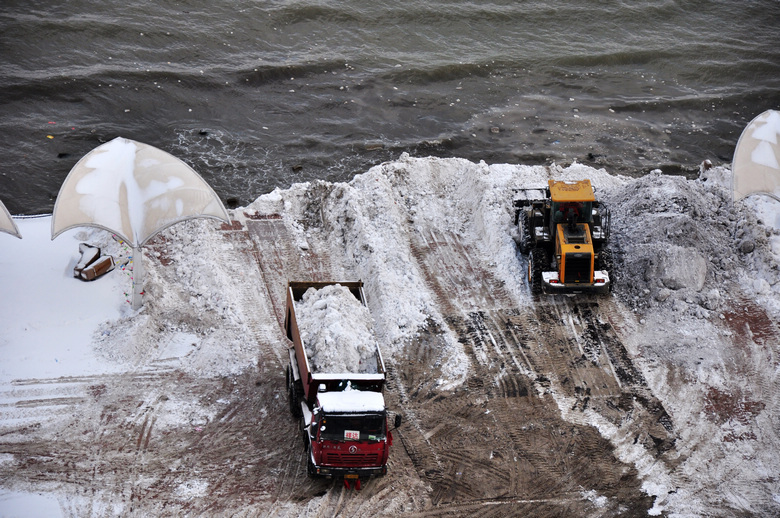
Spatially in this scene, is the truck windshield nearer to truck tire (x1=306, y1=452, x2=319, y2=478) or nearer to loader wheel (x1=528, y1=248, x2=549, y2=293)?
truck tire (x1=306, y1=452, x2=319, y2=478)

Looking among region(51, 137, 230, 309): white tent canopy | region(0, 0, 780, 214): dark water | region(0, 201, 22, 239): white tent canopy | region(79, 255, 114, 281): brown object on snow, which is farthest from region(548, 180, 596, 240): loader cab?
region(0, 201, 22, 239): white tent canopy

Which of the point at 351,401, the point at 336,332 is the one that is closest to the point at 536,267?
the point at 336,332

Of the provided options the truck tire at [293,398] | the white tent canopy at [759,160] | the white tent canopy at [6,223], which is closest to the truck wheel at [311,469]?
the truck tire at [293,398]

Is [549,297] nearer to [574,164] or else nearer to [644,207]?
[644,207]

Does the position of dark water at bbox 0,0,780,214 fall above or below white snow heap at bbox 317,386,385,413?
above

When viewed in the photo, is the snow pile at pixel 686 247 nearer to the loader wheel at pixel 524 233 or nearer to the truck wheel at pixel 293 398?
the loader wheel at pixel 524 233

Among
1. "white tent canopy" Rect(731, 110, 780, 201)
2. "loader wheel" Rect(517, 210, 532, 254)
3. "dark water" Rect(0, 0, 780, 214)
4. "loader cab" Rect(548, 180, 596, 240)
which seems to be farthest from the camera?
"dark water" Rect(0, 0, 780, 214)

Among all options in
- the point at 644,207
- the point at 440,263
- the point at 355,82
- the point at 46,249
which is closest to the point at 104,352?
the point at 46,249
